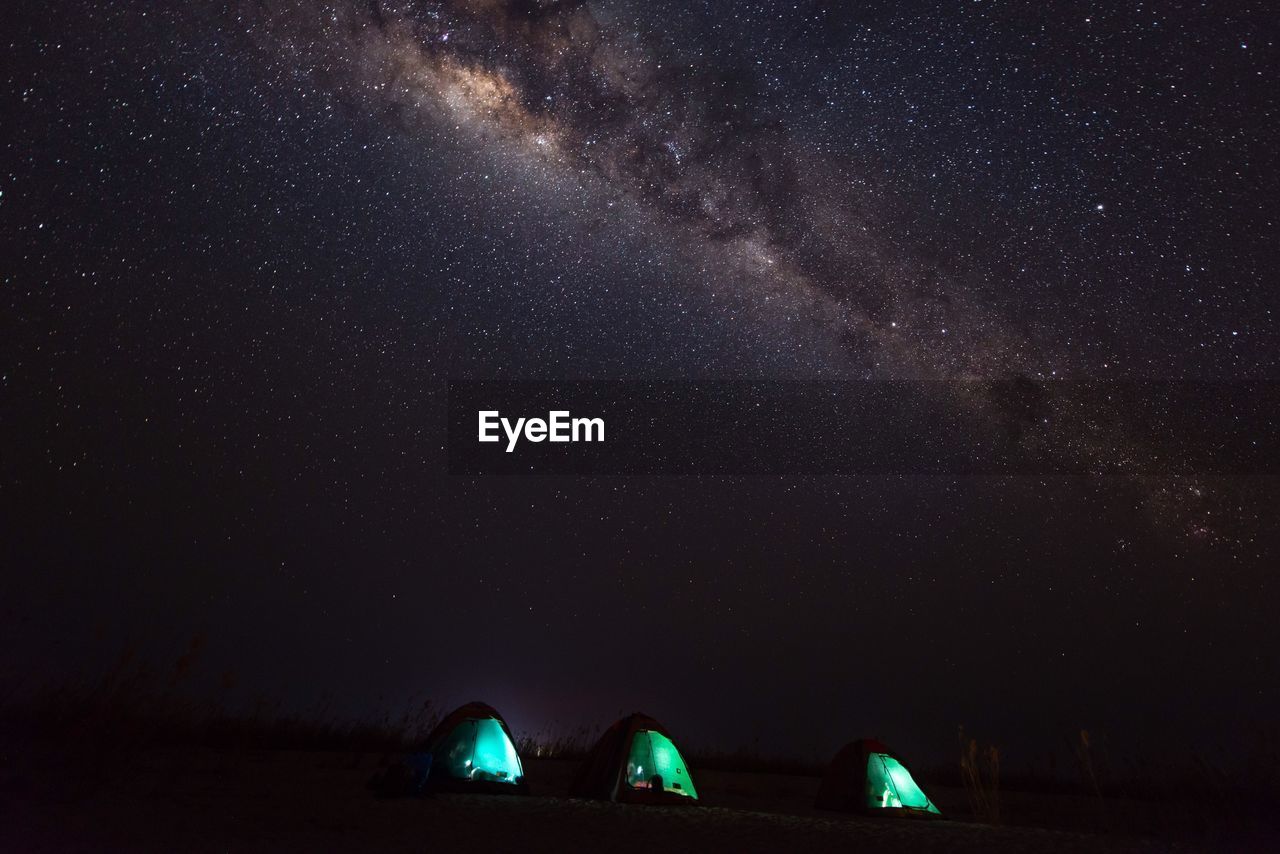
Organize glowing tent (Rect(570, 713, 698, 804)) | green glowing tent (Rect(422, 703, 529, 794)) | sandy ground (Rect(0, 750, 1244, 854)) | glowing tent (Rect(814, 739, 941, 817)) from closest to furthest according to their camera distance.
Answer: sandy ground (Rect(0, 750, 1244, 854)) < green glowing tent (Rect(422, 703, 529, 794)) < glowing tent (Rect(570, 713, 698, 804)) < glowing tent (Rect(814, 739, 941, 817))

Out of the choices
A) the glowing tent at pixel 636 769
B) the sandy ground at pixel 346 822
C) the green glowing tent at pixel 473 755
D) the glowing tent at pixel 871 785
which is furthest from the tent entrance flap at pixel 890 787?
the green glowing tent at pixel 473 755

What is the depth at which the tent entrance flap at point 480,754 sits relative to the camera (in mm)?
11633

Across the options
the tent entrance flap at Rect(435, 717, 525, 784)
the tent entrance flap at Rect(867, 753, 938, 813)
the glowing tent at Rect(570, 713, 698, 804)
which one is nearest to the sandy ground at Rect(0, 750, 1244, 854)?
the glowing tent at Rect(570, 713, 698, 804)

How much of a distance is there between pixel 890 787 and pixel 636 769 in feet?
15.0

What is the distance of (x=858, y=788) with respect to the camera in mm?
12664

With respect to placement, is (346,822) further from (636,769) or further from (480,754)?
(636,769)

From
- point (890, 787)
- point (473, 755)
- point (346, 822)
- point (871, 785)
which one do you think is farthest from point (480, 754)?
point (890, 787)

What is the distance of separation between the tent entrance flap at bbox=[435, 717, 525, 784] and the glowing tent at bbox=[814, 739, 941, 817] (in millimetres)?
5667

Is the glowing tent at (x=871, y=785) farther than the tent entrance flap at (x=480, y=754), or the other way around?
the glowing tent at (x=871, y=785)

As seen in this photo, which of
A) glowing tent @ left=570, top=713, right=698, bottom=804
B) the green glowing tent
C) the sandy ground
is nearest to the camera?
the sandy ground

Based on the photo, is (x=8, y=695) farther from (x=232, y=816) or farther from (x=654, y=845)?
(x=654, y=845)

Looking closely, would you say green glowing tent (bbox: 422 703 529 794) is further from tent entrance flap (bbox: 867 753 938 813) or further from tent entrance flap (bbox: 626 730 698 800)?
tent entrance flap (bbox: 867 753 938 813)

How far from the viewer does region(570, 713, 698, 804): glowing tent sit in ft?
37.9

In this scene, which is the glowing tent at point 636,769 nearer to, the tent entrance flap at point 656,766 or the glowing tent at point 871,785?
the tent entrance flap at point 656,766
